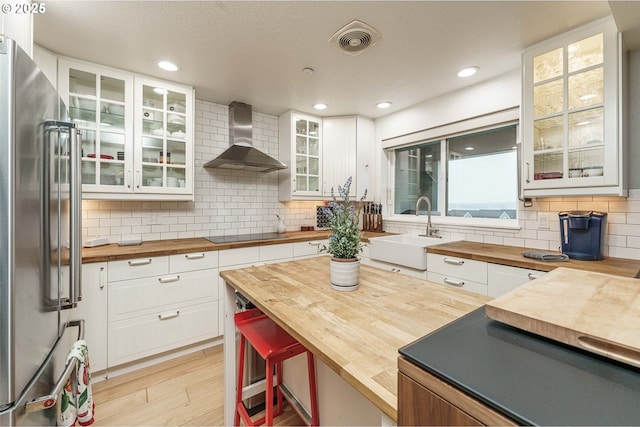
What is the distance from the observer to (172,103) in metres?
2.54

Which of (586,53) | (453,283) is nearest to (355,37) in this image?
(586,53)

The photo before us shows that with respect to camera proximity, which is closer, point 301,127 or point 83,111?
point 83,111

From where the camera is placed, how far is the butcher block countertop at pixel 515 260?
157 cm

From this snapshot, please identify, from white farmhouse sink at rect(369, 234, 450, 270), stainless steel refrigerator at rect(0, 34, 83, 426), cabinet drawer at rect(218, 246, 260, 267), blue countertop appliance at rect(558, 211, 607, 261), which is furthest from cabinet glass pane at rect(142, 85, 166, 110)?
blue countertop appliance at rect(558, 211, 607, 261)

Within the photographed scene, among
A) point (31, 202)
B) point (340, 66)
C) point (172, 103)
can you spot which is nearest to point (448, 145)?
point (340, 66)

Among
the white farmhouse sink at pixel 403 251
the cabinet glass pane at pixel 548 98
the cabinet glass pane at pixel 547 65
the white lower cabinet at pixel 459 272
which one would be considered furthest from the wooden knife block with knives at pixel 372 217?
the cabinet glass pane at pixel 547 65

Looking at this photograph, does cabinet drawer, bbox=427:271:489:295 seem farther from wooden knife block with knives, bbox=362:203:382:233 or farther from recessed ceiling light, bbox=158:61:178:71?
recessed ceiling light, bbox=158:61:178:71

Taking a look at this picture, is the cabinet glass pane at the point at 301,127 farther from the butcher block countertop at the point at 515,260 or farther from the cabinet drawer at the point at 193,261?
the butcher block countertop at the point at 515,260

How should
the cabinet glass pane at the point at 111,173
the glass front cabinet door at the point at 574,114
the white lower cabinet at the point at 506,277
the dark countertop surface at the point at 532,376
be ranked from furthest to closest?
1. the cabinet glass pane at the point at 111,173
2. the white lower cabinet at the point at 506,277
3. the glass front cabinet door at the point at 574,114
4. the dark countertop surface at the point at 532,376

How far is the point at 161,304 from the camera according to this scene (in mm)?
2221

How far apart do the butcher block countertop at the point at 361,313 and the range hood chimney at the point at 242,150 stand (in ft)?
4.94

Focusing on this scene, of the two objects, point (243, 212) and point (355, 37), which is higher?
point (355, 37)

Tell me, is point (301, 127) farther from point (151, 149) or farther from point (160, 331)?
point (160, 331)

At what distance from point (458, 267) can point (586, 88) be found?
144cm
